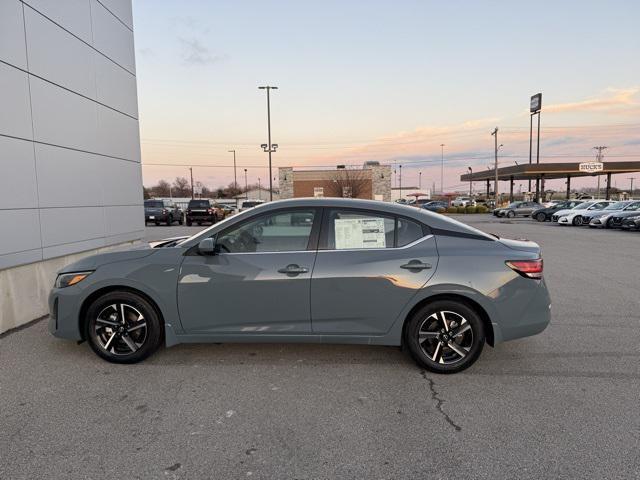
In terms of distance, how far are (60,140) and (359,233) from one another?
5.88m

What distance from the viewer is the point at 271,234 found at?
4.09m

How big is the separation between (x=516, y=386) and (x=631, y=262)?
923cm

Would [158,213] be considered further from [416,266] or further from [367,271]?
[416,266]

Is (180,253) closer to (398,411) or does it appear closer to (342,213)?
(342,213)

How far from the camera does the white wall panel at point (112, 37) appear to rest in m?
8.55

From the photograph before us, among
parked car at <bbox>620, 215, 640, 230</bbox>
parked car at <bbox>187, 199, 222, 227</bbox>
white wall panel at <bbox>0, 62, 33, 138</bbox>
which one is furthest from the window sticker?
parked car at <bbox>187, 199, 222, 227</bbox>

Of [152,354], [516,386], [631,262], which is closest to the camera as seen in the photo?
[516,386]

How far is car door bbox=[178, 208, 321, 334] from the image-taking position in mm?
3912

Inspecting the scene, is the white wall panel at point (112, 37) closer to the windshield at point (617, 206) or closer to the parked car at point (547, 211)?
the windshield at point (617, 206)

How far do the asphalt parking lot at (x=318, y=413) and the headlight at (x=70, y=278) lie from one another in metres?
0.80

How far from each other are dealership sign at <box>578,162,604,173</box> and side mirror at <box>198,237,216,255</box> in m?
53.6

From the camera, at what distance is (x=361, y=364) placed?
422cm

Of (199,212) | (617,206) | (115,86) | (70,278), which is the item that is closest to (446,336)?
(70,278)

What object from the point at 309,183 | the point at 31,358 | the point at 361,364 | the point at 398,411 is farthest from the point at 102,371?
the point at 309,183
